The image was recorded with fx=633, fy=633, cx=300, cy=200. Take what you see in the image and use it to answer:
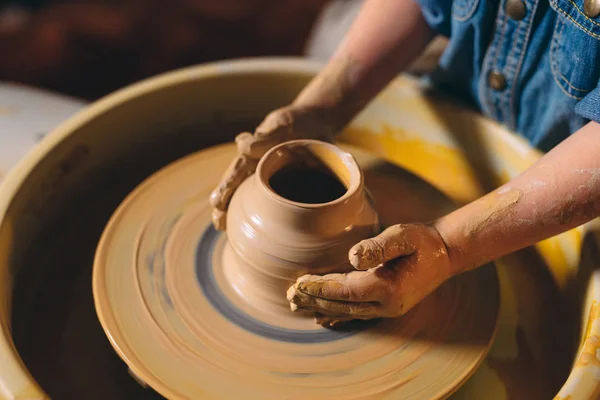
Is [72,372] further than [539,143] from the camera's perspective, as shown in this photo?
No

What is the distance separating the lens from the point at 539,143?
159 cm

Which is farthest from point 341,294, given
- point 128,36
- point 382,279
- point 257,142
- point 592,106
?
point 128,36

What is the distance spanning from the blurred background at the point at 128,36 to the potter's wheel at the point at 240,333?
1.92m

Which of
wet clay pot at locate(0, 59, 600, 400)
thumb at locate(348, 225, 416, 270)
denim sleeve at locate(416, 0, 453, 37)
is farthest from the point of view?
denim sleeve at locate(416, 0, 453, 37)

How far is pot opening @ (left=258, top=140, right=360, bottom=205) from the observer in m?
1.25

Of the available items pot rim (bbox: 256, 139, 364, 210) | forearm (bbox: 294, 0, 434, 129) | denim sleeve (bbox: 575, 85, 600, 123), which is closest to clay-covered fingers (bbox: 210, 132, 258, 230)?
pot rim (bbox: 256, 139, 364, 210)

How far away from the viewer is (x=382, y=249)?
3.72 ft

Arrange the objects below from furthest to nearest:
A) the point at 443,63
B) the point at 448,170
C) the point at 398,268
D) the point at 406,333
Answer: the point at 448,170 < the point at 443,63 < the point at 406,333 < the point at 398,268

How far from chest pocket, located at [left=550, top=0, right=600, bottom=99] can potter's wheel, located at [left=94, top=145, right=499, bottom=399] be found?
444 mm

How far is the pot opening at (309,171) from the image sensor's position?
1.25 meters

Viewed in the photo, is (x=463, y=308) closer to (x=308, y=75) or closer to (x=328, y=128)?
(x=328, y=128)

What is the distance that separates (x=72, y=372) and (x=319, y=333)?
0.55 meters

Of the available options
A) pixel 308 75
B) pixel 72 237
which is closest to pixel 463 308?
pixel 308 75

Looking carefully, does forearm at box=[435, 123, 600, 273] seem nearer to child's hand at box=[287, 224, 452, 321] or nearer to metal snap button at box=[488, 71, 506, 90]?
child's hand at box=[287, 224, 452, 321]
